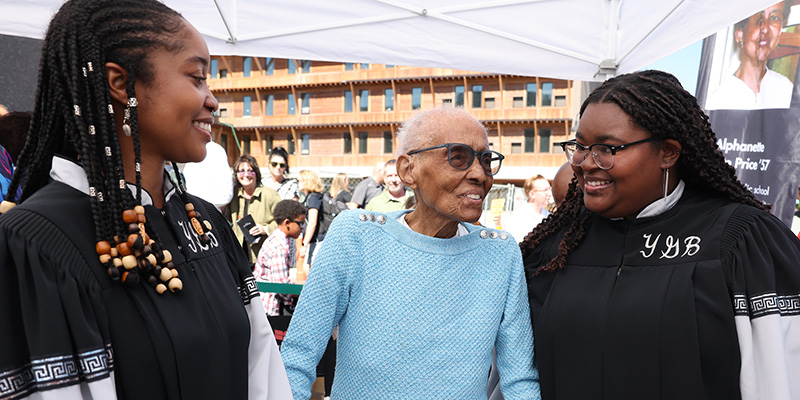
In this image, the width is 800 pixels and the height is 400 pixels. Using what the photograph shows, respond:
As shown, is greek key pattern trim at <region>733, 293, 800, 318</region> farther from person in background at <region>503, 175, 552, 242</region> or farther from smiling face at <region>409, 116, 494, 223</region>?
person in background at <region>503, 175, 552, 242</region>

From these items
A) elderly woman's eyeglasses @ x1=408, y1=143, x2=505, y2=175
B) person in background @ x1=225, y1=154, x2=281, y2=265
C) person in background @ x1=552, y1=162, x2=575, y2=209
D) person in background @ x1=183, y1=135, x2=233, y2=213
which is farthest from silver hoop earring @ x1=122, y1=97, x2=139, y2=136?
person in background @ x1=225, y1=154, x2=281, y2=265

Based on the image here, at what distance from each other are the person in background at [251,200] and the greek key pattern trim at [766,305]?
17.6 feet

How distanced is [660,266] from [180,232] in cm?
155

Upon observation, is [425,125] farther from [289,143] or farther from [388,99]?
[289,143]

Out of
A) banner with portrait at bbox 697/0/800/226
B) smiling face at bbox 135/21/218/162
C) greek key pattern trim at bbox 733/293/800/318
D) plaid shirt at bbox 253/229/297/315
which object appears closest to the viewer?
smiling face at bbox 135/21/218/162

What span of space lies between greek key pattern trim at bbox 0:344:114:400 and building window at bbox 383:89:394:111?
1619 inches

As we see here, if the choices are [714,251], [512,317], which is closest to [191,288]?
[512,317]

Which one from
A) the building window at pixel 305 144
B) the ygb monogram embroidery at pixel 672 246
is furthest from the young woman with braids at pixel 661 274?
the building window at pixel 305 144

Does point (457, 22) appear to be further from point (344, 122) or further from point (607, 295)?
point (344, 122)

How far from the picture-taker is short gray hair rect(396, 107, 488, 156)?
7.30ft

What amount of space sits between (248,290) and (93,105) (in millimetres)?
654

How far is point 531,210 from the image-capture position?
6863 millimetres

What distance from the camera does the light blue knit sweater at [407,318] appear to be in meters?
2.07

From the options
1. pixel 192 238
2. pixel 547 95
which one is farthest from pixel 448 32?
pixel 547 95
